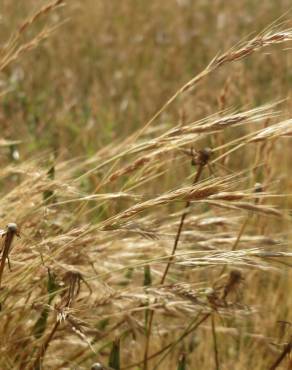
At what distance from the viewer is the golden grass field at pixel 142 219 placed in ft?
4.69

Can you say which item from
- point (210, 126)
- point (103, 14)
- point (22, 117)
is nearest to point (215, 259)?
point (210, 126)

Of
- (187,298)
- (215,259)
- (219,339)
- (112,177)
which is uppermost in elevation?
(112,177)

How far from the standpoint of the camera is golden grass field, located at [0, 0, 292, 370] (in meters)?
1.43

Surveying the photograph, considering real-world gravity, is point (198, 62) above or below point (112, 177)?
below

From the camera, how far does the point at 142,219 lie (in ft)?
5.73

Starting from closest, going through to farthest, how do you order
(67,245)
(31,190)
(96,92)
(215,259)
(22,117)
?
1. (215,259)
2. (67,245)
3. (31,190)
4. (22,117)
5. (96,92)

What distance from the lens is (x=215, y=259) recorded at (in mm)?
1331

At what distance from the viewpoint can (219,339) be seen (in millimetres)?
2102

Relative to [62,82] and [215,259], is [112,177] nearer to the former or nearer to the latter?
[215,259]

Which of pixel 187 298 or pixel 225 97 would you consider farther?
pixel 225 97

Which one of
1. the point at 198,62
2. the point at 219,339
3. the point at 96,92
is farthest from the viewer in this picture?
the point at 198,62

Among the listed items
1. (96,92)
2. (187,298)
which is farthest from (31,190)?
(96,92)

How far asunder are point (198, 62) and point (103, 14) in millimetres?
660

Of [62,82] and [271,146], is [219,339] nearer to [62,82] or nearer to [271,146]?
[271,146]
